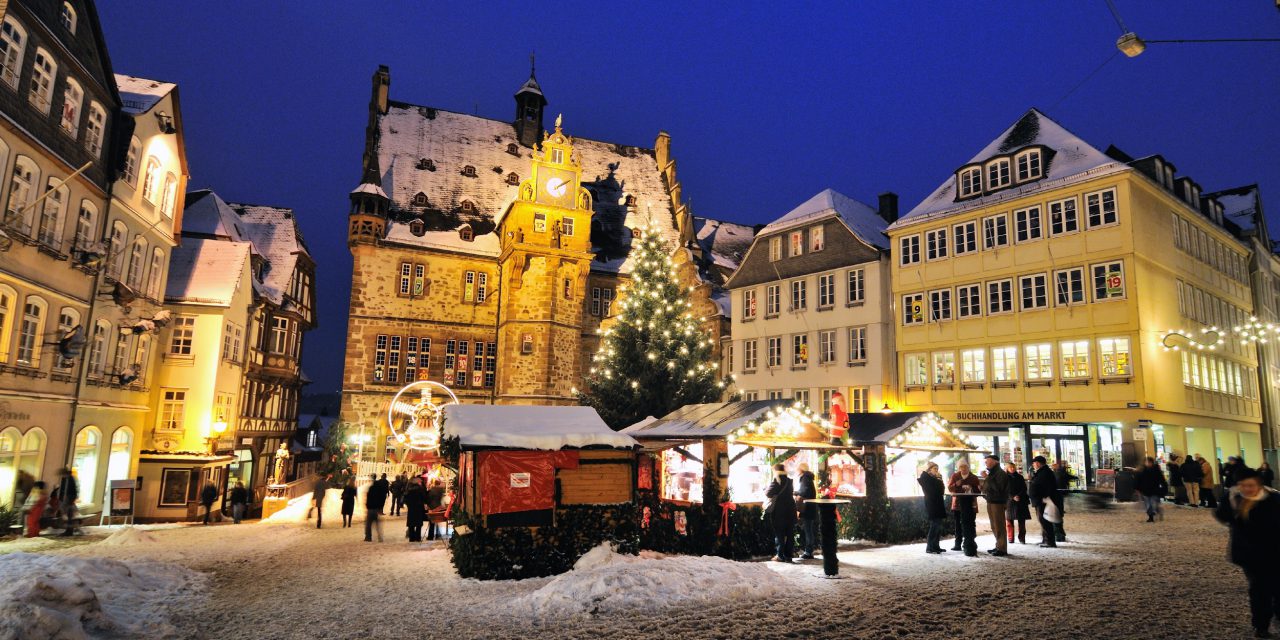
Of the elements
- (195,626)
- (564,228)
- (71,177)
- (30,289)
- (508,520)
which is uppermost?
(564,228)

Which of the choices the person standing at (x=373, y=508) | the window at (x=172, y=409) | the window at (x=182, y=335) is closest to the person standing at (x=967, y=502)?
the person standing at (x=373, y=508)

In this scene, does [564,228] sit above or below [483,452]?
above

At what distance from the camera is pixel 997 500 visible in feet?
44.7

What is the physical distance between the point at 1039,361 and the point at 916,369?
15.2ft

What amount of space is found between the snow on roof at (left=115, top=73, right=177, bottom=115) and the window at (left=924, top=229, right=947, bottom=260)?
27590 mm

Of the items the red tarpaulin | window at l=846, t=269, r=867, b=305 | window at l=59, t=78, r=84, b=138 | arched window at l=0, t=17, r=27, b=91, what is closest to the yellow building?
window at l=846, t=269, r=867, b=305

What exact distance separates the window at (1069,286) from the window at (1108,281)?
45cm

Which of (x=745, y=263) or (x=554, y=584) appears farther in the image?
(x=745, y=263)

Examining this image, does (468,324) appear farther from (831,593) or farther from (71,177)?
(831,593)

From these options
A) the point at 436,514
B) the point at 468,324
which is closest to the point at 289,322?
the point at 468,324

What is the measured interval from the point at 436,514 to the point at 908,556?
36.5 feet

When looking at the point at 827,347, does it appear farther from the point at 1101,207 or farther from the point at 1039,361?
the point at 1101,207

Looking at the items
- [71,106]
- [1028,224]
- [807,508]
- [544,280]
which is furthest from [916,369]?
[71,106]

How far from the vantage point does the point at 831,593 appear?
10062 millimetres
